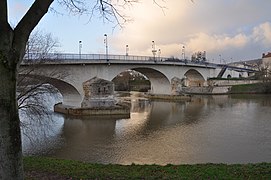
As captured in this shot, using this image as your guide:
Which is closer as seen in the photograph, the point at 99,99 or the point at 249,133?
the point at 249,133

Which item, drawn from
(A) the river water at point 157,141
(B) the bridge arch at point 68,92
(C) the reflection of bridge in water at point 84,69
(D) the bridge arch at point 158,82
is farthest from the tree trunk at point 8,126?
(D) the bridge arch at point 158,82

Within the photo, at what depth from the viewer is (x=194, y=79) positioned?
230 ft

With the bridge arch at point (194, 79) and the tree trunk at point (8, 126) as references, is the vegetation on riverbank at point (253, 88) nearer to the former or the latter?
the bridge arch at point (194, 79)

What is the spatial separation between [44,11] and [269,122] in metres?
22.1

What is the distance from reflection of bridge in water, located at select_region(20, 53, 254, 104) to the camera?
20959 millimetres

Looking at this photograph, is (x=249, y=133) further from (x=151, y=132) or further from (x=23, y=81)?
(x=23, y=81)

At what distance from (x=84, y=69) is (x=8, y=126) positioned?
30020mm

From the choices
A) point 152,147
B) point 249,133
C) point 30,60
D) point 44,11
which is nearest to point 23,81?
point 30,60

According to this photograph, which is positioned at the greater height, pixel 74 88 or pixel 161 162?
pixel 74 88

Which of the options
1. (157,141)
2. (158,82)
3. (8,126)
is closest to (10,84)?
(8,126)

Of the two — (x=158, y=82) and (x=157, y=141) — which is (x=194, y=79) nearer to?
(x=158, y=82)

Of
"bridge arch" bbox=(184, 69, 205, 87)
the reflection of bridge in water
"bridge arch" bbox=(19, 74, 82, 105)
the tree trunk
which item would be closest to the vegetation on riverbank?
"bridge arch" bbox=(184, 69, 205, 87)

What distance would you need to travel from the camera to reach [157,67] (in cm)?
4778

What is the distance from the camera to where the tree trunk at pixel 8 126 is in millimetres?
3631
